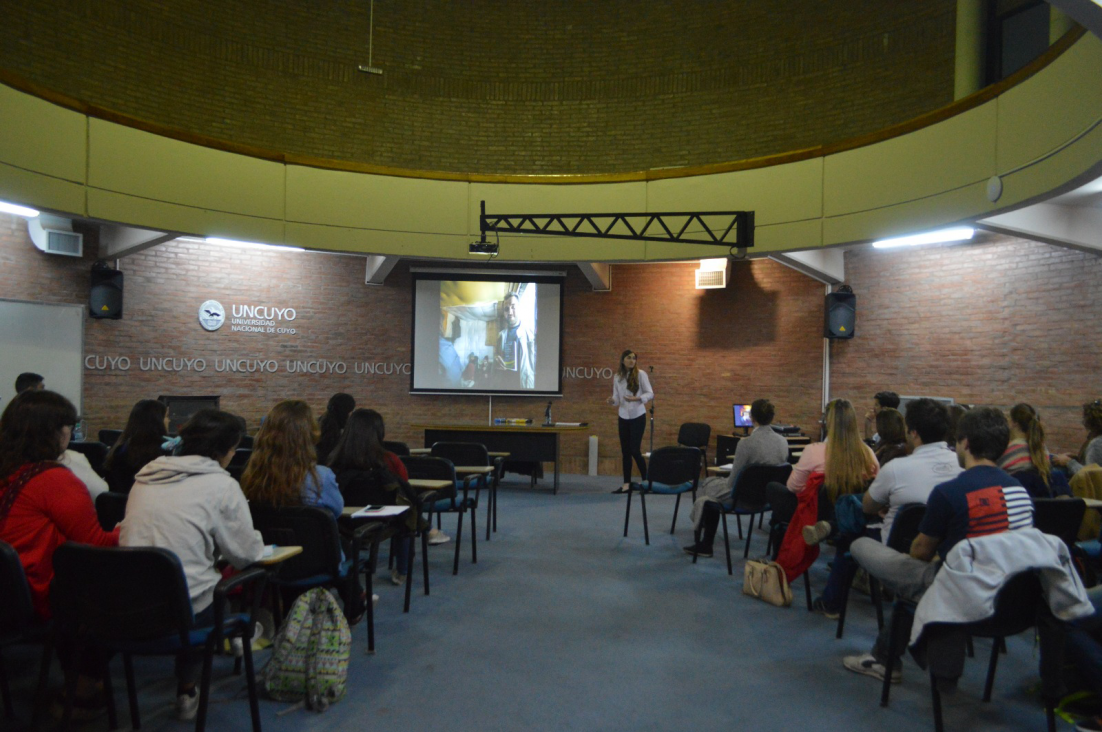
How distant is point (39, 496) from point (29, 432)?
0.87 feet

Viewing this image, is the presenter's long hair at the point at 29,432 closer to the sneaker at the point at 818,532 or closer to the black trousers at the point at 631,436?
the sneaker at the point at 818,532

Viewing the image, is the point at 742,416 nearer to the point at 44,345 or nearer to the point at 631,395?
the point at 631,395

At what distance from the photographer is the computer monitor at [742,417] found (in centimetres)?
1003

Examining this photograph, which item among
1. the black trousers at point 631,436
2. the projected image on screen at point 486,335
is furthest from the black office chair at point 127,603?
the projected image on screen at point 486,335

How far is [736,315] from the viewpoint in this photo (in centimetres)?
1067

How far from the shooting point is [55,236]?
8570 millimetres

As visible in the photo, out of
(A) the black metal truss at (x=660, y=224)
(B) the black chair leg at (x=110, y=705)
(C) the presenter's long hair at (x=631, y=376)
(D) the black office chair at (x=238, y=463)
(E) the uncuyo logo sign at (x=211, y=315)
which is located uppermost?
(A) the black metal truss at (x=660, y=224)

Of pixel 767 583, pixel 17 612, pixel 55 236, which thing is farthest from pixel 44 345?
pixel 767 583

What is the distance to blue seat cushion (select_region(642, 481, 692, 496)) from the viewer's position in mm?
6309

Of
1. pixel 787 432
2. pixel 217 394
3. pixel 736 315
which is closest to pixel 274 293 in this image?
pixel 217 394

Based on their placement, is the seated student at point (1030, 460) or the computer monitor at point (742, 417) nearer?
the seated student at point (1030, 460)

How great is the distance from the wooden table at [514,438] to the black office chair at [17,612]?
687 cm

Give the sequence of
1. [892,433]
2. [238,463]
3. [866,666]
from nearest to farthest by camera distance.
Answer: [866,666]
[892,433]
[238,463]

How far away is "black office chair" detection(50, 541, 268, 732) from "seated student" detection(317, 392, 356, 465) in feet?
7.06
